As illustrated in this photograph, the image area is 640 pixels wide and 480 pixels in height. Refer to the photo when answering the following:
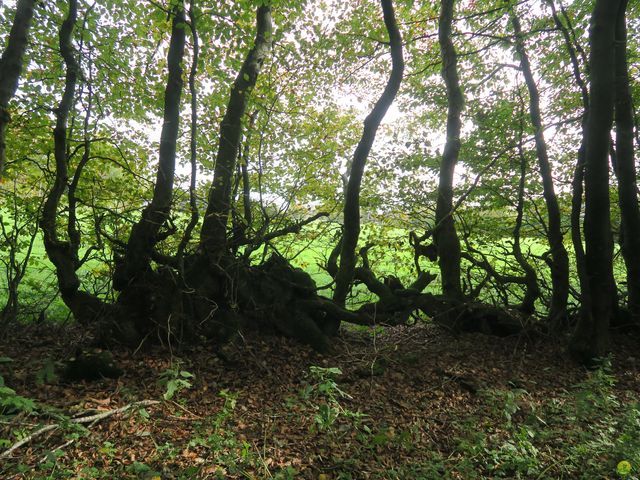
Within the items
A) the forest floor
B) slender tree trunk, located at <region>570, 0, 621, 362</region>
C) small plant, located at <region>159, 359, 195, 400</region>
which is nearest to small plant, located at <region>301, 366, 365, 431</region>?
the forest floor

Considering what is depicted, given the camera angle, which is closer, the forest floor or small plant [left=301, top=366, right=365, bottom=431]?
the forest floor

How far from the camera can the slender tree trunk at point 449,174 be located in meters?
7.36

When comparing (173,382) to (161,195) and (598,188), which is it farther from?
(598,188)

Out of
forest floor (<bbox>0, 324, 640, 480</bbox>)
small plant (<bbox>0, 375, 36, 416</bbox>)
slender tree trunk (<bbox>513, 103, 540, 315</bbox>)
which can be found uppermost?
slender tree trunk (<bbox>513, 103, 540, 315</bbox>)

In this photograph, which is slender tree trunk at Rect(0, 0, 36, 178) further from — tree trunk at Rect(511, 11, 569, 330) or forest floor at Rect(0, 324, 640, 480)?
tree trunk at Rect(511, 11, 569, 330)

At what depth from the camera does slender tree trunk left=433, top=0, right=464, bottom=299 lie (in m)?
7.36

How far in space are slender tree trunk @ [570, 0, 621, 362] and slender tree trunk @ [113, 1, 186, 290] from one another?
610 centimetres

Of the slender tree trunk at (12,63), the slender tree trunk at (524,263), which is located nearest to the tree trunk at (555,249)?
the slender tree trunk at (524,263)

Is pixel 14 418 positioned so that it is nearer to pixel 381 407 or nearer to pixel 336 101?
pixel 381 407

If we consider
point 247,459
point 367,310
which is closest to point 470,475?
point 247,459

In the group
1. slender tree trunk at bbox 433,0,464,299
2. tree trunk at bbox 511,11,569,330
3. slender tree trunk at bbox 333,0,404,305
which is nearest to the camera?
slender tree trunk at bbox 333,0,404,305

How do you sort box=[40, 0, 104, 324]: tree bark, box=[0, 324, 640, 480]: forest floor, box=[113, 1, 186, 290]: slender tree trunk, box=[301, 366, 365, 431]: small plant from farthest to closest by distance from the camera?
box=[113, 1, 186, 290]: slender tree trunk
box=[40, 0, 104, 324]: tree bark
box=[301, 366, 365, 431]: small plant
box=[0, 324, 640, 480]: forest floor

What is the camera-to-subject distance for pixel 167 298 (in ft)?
17.9

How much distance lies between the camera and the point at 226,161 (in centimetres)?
596
